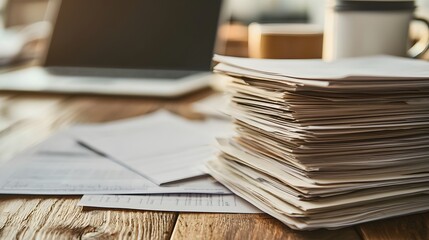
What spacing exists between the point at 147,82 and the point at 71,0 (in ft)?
1.08

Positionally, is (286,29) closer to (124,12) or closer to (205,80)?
(205,80)

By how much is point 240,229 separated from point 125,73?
0.87 metres

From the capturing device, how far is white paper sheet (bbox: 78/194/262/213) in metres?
0.58

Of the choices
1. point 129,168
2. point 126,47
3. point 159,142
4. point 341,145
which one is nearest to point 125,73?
point 126,47

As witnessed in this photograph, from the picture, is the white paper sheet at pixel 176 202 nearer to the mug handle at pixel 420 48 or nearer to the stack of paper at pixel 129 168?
the stack of paper at pixel 129 168

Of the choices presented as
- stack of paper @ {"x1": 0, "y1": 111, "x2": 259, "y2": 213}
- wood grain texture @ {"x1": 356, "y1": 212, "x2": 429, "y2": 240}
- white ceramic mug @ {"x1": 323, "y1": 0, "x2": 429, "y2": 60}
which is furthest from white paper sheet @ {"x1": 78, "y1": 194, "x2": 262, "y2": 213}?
white ceramic mug @ {"x1": 323, "y1": 0, "x2": 429, "y2": 60}

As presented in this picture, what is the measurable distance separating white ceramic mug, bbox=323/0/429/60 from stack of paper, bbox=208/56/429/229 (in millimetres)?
277

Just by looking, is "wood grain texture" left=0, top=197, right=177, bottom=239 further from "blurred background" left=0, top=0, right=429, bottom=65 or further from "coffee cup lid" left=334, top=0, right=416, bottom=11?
"blurred background" left=0, top=0, right=429, bottom=65

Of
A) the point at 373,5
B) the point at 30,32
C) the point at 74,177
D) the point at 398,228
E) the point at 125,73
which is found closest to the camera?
the point at 398,228

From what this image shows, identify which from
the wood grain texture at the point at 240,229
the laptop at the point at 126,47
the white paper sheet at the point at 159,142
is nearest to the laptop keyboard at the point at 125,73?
the laptop at the point at 126,47

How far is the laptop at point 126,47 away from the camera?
1.30 metres

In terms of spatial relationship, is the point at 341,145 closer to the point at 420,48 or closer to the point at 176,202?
the point at 176,202

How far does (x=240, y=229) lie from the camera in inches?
21.0

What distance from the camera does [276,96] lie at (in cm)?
55
